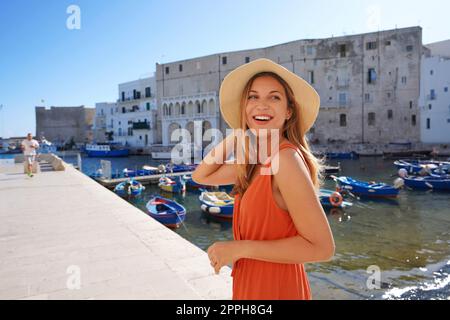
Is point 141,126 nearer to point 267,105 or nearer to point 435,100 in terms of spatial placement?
point 435,100

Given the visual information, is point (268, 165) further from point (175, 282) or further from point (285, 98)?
point (175, 282)

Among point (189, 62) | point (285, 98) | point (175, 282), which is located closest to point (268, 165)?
point (285, 98)

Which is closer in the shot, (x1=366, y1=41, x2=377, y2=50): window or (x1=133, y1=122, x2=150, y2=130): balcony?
(x1=366, y1=41, x2=377, y2=50): window

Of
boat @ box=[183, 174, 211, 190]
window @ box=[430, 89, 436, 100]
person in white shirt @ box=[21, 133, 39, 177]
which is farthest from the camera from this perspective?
window @ box=[430, 89, 436, 100]

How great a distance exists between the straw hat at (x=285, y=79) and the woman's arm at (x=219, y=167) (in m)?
0.21

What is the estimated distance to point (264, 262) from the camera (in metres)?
1.40

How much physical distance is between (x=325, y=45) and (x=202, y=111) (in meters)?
16.5

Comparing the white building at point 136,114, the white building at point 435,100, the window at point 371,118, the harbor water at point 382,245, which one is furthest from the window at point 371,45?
the white building at point 136,114

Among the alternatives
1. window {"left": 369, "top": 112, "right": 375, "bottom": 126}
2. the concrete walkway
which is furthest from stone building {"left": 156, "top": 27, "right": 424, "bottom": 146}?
the concrete walkway

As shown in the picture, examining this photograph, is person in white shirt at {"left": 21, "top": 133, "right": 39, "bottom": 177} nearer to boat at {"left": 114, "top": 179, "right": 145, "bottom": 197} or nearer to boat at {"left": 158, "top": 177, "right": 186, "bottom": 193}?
boat at {"left": 114, "top": 179, "right": 145, "bottom": 197}

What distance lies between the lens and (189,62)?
46875mm

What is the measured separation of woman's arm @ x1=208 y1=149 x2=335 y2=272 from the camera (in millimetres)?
1219

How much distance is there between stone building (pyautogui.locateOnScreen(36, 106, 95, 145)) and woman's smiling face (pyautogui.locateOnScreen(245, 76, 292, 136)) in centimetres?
7104
